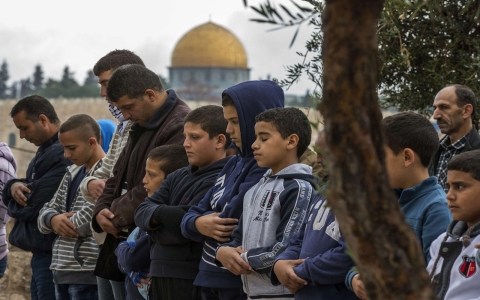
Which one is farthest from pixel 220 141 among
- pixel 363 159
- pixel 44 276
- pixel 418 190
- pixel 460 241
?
pixel 363 159

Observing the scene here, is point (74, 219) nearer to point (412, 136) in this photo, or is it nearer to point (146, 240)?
point (146, 240)

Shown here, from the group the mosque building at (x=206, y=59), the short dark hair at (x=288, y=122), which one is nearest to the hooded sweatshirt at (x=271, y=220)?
the short dark hair at (x=288, y=122)

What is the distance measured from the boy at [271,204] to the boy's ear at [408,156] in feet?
1.42

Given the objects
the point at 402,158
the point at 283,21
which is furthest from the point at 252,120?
the point at 283,21

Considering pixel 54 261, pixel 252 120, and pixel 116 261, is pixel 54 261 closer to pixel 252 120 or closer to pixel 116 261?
pixel 116 261

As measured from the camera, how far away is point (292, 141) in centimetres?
362

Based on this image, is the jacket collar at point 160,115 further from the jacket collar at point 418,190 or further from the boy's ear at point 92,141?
the jacket collar at point 418,190

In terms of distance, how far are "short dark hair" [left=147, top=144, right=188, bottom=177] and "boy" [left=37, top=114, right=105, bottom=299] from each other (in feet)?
2.83

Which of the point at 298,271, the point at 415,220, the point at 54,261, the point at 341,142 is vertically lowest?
the point at 54,261

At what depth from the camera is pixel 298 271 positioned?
10.4ft

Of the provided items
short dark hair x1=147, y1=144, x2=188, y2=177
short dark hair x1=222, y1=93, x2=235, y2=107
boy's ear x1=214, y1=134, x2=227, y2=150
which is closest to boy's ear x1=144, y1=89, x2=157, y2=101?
→ short dark hair x1=147, y1=144, x2=188, y2=177

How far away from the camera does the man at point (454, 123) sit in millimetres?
4785

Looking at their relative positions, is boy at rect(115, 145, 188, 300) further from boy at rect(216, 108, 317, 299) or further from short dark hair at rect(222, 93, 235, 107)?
boy at rect(216, 108, 317, 299)

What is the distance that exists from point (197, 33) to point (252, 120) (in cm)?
9379
